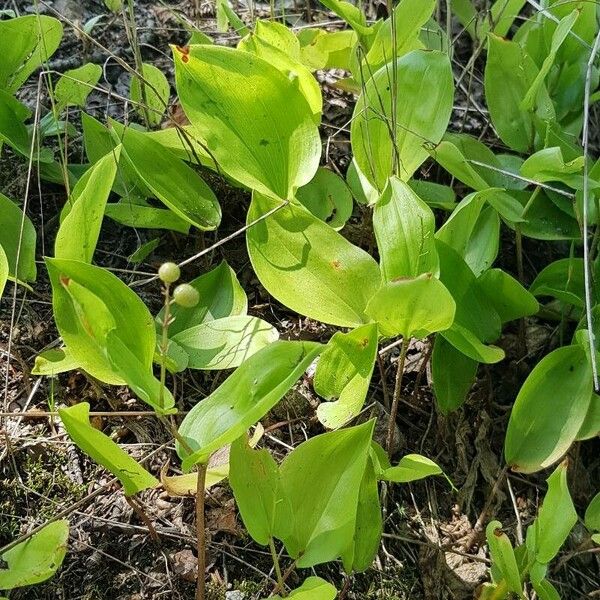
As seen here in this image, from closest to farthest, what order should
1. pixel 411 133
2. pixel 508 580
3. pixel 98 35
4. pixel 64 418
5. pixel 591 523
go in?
pixel 64 418 < pixel 508 580 < pixel 591 523 < pixel 411 133 < pixel 98 35

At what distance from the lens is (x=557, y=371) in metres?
1.08

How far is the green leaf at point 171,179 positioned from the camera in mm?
1172

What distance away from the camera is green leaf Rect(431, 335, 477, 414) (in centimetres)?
111

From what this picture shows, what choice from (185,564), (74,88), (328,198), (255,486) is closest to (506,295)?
(328,198)

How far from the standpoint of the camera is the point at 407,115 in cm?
121

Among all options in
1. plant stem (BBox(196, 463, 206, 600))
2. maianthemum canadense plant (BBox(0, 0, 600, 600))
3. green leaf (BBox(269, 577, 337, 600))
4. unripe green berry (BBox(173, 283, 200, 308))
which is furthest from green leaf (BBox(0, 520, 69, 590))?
unripe green berry (BBox(173, 283, 200, 308))

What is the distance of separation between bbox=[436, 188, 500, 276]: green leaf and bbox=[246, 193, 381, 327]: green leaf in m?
0.12

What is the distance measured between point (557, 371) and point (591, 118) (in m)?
0.73

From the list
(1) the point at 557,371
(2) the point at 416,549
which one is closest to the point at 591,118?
(1) the point at 557,371

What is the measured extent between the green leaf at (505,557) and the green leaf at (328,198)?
1.81 ft

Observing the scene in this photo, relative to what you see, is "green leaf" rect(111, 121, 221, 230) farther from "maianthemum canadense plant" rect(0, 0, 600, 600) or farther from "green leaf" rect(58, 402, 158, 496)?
"green leaf" rect(58, 402, 158, 496)

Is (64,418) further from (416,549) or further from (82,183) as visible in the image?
(416,549)

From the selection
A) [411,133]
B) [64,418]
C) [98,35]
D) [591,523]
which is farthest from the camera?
[98,35]

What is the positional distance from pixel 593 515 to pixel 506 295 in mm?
324
